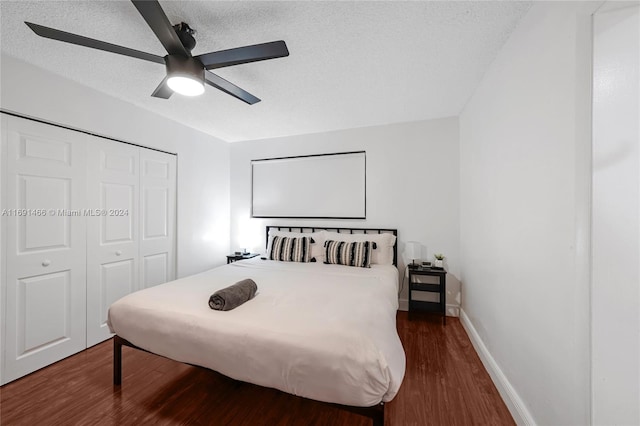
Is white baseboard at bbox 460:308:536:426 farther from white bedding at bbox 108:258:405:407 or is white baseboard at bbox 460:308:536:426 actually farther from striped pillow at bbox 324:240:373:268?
striped pillow at bbox 324:240:373:268

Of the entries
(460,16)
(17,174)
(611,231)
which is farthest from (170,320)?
(460,16)

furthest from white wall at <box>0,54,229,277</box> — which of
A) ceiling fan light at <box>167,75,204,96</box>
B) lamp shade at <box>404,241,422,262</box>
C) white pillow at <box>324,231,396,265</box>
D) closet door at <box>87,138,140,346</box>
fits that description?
lamp shade at <box>404,241,422,262</box>

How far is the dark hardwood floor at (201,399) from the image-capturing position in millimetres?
1514

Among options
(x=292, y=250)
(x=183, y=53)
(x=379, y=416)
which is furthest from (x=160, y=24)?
(x=292, y=250)

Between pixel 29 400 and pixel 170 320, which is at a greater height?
pixel 170 320

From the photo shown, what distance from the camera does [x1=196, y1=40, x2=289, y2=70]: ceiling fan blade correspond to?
137 centimetres

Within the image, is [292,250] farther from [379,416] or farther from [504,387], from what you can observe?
[504,387]

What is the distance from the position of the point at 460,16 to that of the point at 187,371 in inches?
128

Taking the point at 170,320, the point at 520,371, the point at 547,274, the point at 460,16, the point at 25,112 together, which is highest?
the point at 460,16

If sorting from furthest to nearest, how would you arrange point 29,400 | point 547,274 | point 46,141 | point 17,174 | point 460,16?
point 46,141, point 17,174, point 29,400, point 460,16, point 547,274

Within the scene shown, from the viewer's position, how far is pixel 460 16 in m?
1.48

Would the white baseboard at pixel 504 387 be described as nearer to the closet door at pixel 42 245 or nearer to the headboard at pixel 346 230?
the headboard at pixel 346 230

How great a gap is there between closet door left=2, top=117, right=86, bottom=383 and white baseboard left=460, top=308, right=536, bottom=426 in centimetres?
361

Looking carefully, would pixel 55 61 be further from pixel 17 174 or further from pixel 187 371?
pixel 187 371
